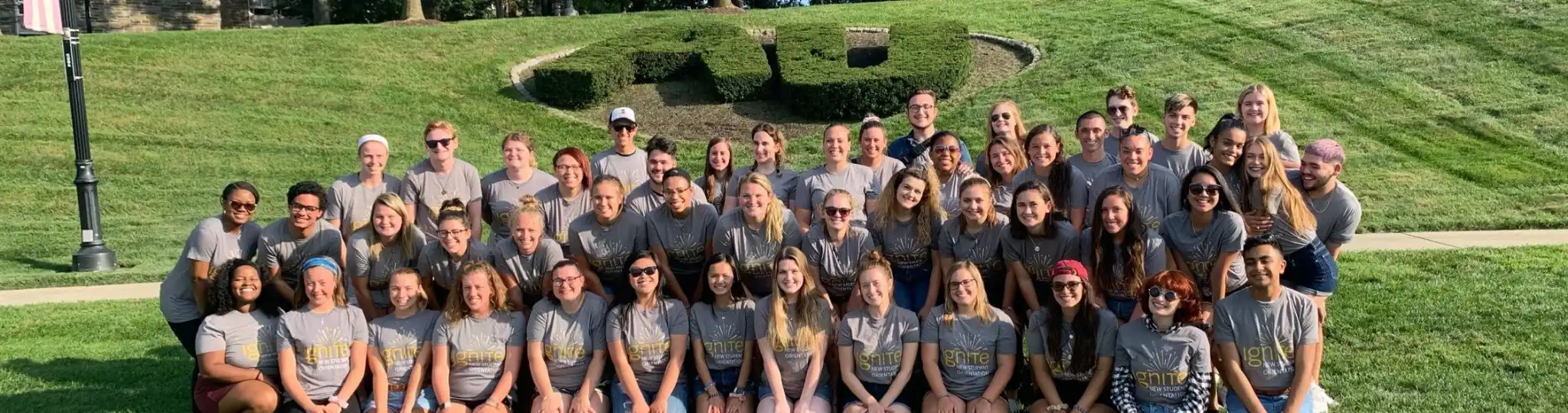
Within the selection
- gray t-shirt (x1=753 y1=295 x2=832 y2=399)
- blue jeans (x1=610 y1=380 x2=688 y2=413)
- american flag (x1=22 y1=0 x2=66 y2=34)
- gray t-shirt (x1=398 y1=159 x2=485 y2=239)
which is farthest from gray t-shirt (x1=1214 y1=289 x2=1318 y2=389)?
american flag (x1=22 y1=0 x2=66 y2=34)

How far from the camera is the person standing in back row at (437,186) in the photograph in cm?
598

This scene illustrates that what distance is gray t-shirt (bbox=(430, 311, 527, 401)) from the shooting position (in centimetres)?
486

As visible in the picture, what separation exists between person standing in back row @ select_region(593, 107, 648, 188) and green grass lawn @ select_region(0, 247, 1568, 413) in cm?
274

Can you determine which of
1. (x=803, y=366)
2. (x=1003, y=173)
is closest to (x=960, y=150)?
(x=1003, y=173)

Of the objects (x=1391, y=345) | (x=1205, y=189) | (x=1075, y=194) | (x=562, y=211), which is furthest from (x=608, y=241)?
(x=1391, y=345)

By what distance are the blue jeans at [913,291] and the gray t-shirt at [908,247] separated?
0.04 meters

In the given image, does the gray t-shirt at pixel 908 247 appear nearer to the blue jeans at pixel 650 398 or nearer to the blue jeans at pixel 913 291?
the blue jeans at pixel 913 291

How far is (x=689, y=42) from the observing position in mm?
16938

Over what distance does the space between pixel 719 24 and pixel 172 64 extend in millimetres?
9119

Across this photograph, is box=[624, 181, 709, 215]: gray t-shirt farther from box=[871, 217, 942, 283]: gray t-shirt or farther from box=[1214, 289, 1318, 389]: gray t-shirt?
box=[1214, 289, 1318, 389]: gray t-shirt

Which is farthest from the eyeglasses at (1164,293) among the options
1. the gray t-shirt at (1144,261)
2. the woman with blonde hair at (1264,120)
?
the woman with blonde hair at (1264,120)

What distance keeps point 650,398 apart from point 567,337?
49 cm

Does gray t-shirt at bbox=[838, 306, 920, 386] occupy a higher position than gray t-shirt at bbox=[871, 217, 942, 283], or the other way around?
gray t-shirt at bbox=[871, 217, 942, 283]

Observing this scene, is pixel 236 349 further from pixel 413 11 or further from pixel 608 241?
pixel 413 11
